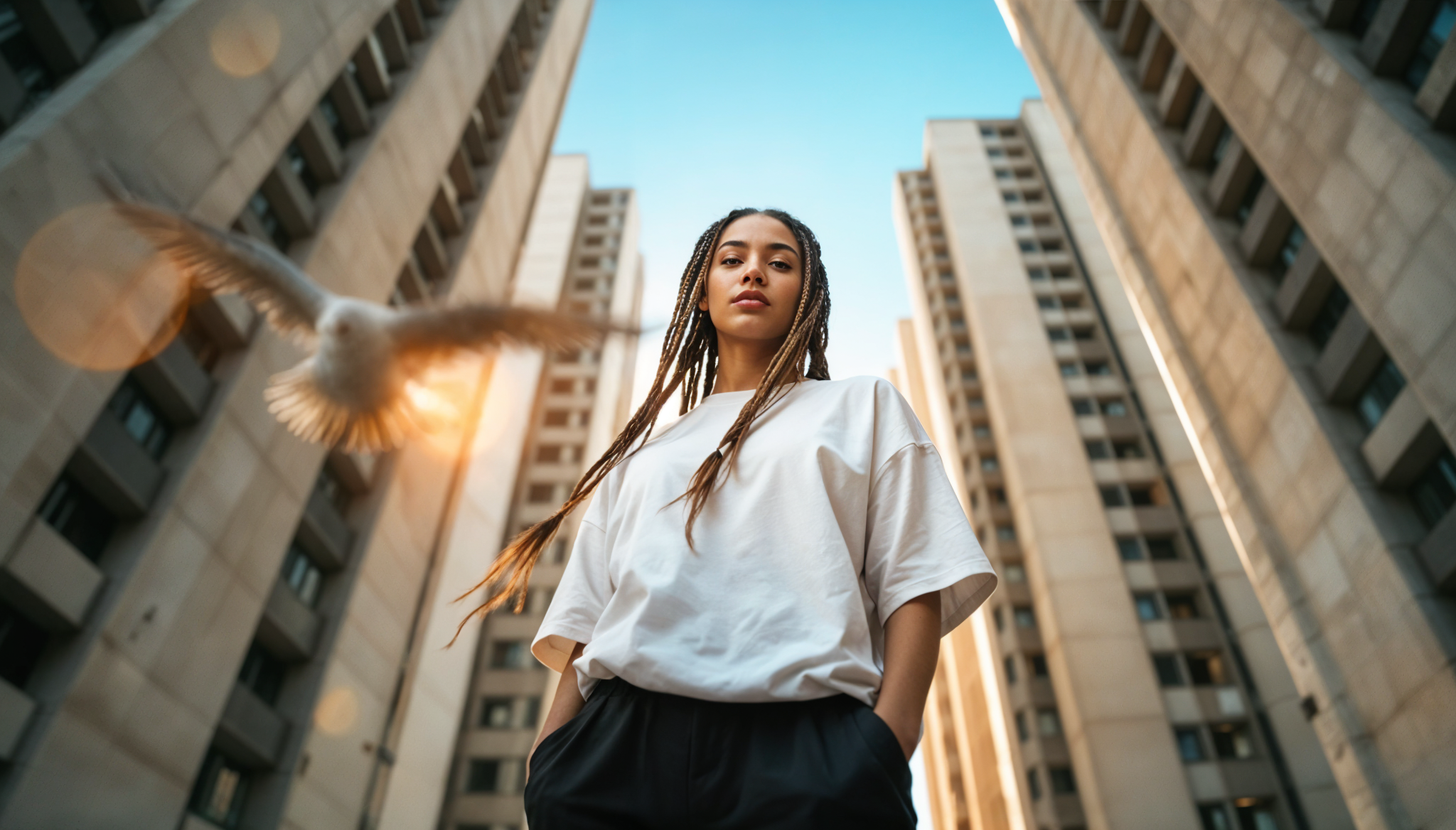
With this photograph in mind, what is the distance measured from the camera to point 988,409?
4853 cm

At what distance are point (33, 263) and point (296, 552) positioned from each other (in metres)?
11.3

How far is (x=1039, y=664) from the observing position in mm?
40219

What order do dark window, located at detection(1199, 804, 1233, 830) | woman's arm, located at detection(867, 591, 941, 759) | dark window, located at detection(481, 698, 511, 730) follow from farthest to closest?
dark window, located at detection(481, 698, 511, 730) → dark window, located at detection(1199, 804, 1233, 830) → woman's arm, located at detection(867, 591, 941, 759)

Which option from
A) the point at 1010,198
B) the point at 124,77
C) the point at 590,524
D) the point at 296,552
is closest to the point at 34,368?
the point at 124,77

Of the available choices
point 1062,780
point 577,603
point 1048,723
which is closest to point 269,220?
point 577,603

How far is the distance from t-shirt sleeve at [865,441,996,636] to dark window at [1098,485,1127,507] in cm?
4328

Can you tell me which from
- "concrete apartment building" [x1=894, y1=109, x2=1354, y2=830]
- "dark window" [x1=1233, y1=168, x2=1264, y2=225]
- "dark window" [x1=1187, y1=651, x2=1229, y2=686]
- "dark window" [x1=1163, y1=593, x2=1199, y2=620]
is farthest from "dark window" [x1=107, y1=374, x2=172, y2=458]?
"dark window" [x1=1163, y1=593, x2=1199, y2=620]

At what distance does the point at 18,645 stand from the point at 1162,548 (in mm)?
42939

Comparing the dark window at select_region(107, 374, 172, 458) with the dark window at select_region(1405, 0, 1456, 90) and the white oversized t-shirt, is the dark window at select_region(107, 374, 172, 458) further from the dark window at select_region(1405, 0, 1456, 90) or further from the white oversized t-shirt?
the dark window at select_region(1405, 0, 1456, 90)

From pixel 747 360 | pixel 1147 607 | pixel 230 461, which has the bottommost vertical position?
pixel 1147 607

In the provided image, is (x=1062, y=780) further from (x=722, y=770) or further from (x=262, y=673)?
(x=722, y=770)

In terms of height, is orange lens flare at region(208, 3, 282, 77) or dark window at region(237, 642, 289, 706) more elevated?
orange lens flare at region(208, 3, 282, 77)

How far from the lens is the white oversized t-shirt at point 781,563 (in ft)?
5.65

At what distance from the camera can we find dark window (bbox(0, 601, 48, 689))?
39.5 ft
